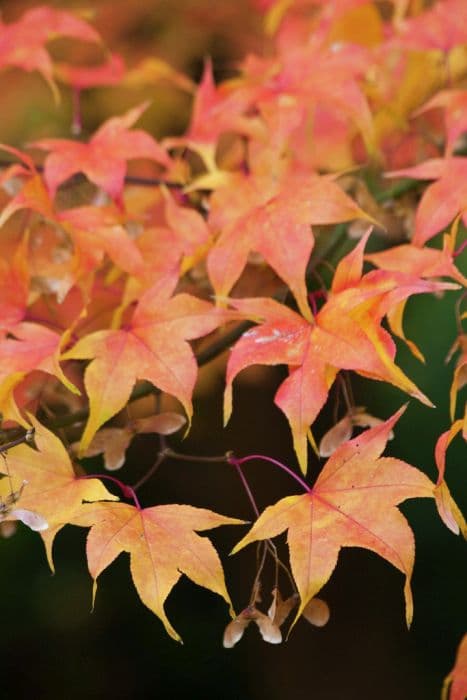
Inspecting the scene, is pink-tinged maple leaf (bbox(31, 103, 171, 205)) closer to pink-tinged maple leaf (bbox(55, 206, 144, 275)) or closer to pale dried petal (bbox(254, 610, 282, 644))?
pink-tinged maple leaf (bbox(55, 206, 144, 275))

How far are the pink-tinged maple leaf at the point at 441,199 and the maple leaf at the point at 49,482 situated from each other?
36 cm

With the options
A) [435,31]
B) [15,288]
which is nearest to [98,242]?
[15,288]

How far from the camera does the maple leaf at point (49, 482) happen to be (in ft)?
2.17

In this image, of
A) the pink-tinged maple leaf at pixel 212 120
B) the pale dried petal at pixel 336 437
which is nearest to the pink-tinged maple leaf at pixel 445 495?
the pale dried petal at pixel 336 437

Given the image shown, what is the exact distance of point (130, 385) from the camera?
700 mm

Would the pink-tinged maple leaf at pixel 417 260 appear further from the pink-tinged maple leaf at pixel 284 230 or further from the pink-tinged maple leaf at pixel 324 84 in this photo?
the pink-tinged maple leaf at pixel 324 84

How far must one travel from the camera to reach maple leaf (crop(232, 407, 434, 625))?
630 millimetres

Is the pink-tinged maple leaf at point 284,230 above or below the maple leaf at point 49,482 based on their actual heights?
above

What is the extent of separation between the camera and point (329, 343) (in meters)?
0.67

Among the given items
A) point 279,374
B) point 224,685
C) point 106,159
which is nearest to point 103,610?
point 224,685

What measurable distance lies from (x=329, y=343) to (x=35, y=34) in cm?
61

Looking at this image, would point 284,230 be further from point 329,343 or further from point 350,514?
point 350,514

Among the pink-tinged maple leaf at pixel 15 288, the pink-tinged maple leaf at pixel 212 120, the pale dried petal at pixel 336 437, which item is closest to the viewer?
the pale dried petal at pixel 336 437

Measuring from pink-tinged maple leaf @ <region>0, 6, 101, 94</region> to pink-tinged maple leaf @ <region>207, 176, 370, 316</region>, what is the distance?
0.37 m
